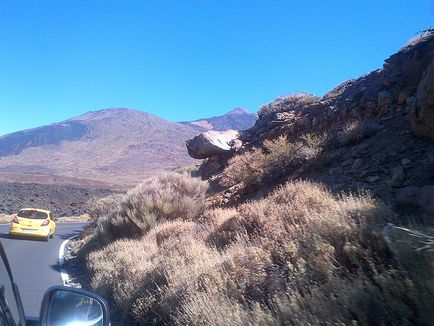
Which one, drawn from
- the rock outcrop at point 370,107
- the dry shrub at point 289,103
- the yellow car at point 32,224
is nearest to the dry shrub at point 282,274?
the rock outcrop at point 370,107

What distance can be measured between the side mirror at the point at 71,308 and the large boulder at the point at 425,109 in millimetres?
8089

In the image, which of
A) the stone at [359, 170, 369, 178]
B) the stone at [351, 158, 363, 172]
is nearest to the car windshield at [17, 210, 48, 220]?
the stone at [351, 158, 363, 172]

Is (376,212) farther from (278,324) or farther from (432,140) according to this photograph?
(432,140)

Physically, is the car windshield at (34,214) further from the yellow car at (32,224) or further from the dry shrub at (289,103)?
the dry shrub at (289,103)

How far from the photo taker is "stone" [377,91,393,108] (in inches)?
492

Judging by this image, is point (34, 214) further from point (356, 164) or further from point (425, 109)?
point (425, 109)

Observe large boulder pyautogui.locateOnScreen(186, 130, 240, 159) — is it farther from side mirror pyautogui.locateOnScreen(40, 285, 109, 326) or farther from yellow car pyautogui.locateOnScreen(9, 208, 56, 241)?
side mirror pyautogui.locateOnScreen(40, 285, 109, 326)

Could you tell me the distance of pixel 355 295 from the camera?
3615mm

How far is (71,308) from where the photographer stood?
2723mm

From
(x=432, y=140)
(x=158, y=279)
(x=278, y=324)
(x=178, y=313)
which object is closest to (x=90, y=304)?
(x=278, y=324)

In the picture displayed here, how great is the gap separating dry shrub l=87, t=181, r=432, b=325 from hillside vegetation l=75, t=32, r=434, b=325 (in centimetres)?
2

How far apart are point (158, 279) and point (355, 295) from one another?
15.1ft

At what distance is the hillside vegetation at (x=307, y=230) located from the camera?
12.7 ft

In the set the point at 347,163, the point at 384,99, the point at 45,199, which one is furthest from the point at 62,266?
the point at 45,199
